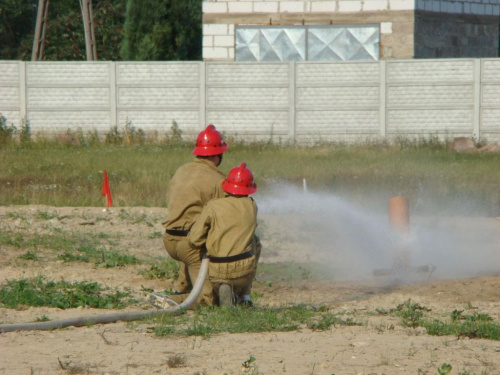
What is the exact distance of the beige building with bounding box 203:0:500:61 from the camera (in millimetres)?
21266

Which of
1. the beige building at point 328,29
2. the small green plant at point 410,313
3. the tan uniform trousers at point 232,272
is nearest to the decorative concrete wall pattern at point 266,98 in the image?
the beige building at point 328,29

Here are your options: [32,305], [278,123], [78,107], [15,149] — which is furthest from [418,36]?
[32,305]

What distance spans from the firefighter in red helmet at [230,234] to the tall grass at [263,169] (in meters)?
5.83

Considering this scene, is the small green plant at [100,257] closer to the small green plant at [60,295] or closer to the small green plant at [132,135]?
the small green plant at [60,295]

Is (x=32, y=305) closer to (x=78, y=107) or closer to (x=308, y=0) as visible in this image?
(x=78, y=107)

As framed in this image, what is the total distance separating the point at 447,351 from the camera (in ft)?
18.5

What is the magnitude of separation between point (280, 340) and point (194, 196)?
165 centimetres

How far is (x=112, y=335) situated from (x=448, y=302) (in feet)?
10.3

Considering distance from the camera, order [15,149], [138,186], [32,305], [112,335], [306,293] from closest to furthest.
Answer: [112,335] < [32,305] < [306,293] < [138,186] < [15,149]

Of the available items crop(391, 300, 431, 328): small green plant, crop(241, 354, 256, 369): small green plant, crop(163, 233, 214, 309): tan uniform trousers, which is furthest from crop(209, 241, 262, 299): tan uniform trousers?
crop(241, 354, 256, 369): small green plant

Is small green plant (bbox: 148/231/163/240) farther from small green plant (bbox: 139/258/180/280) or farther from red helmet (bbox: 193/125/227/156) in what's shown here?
red helmet (bbox: 193/125/227/156)

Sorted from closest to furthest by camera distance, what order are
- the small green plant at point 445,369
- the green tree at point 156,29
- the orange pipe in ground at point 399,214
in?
the small green plant at point 445,369 → the orange pipe in ground at point 399,214 → the green tree at point 156,29

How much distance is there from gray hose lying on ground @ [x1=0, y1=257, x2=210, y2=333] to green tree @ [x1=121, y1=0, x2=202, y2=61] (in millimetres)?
19120

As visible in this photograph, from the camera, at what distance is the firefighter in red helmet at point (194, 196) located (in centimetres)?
714
